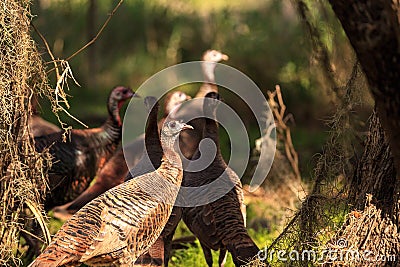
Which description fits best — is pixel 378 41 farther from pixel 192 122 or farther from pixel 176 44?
pixel 176 44

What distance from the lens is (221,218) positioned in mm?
4836

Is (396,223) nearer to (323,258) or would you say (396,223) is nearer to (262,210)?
(323,258)

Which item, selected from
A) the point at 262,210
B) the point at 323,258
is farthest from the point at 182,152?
the point at 323,258

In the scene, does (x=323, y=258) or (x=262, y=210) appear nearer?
(x=323, y=258)

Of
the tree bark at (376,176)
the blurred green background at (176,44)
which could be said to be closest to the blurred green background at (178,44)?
the blurred green background at (176,44)

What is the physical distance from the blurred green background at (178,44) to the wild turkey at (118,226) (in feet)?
20.2

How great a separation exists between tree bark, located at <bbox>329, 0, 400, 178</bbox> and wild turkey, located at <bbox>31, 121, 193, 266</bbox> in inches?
68.8

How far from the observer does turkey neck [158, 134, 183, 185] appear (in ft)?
15.2

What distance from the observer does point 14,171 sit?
4.35 metres

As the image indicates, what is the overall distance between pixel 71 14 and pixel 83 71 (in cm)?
96

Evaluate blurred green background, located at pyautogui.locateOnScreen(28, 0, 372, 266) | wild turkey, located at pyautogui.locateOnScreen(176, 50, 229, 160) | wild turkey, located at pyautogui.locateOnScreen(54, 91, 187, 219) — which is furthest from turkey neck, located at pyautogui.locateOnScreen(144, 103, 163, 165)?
blurred green background, located at pyautogui.locateOnScreen(28, 0, 372, 266)

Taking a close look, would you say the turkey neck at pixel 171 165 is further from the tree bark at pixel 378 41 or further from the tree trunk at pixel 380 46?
the tree bark at pixel 378 41

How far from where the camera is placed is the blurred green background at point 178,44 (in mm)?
11195

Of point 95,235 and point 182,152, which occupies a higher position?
point 182,152
